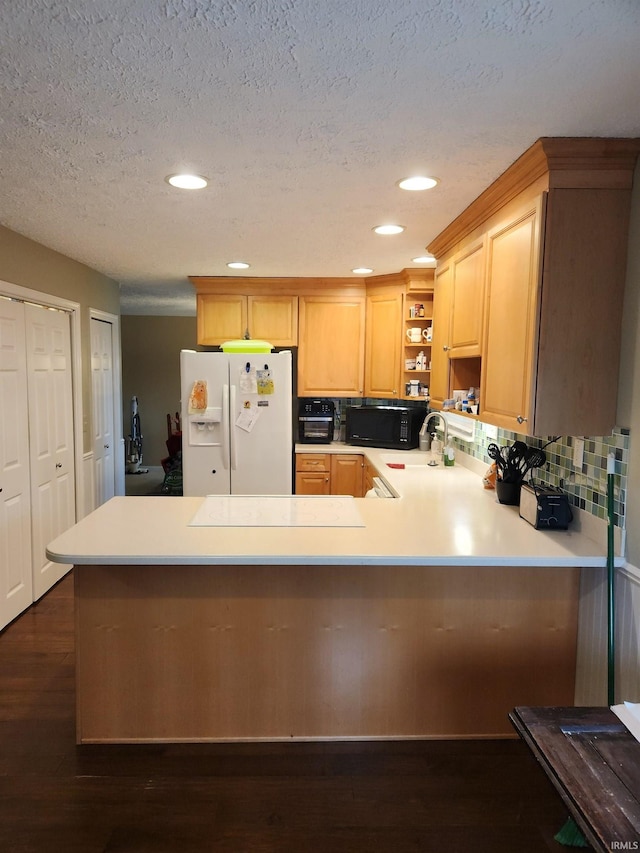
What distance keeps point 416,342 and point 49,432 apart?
269cm

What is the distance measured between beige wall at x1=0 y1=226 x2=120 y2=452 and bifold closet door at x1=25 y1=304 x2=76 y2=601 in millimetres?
177

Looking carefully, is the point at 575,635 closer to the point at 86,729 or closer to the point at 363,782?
the point at 363,782

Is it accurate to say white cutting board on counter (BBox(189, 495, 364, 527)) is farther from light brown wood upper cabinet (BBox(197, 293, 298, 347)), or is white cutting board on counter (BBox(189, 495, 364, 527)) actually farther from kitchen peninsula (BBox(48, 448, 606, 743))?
light brown wood upper cabinet (BBox(197, 293, 298, 347))

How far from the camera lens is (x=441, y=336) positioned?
3170 millimetres

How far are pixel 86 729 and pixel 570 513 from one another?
2138 mm

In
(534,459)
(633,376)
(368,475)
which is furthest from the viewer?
(368,475)

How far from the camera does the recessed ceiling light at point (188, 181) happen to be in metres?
2.09

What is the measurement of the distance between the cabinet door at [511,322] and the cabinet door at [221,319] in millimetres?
2531

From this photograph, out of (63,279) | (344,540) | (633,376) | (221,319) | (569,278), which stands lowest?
(344,540)

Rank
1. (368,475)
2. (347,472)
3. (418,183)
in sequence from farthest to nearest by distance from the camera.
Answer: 1. (347,472)
2. (368,475)
3. (418,183)

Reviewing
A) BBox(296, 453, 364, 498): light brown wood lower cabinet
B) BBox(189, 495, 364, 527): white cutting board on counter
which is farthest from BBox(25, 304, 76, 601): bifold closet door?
BBox(296, 453, 364, 498): light brown wood lower cabinet

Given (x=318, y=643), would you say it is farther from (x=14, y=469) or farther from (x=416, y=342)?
(x=416, y=342)

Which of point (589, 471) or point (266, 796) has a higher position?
point (589, 471)

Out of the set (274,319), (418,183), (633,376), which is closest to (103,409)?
(274,319)
